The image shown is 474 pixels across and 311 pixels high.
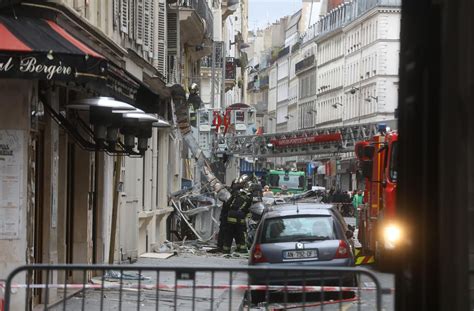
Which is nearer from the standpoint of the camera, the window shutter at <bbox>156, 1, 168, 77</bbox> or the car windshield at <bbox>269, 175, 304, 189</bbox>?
the window shutter at <bbox>156, 1, 168, 77</bbox>

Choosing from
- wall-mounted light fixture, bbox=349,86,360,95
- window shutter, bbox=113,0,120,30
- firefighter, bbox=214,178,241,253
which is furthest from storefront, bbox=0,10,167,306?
wall-mounted light fixture, bbox=349,86,360,95

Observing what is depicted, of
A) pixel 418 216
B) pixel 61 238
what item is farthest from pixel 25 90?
pixel 418 216

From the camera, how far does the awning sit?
10.7 metres

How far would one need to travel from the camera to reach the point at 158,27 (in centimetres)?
2842

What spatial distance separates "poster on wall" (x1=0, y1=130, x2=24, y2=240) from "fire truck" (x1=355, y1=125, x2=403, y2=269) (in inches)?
303

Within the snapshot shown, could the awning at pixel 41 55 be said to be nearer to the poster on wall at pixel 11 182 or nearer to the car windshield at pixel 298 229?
the poster on wall at pixel 11 182

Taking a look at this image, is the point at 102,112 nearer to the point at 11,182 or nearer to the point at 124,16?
the point at 11,182

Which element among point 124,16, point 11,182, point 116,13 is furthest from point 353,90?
point 11,182

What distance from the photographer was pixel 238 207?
25953 millimetres

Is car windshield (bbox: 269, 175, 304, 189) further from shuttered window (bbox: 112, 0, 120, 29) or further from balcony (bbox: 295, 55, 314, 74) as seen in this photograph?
balcony (bbox: 295, 55, 314, 74)

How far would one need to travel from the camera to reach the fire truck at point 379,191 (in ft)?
63.8

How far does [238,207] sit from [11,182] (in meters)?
14.0

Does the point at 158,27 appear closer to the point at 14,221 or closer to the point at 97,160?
the point at 97,160

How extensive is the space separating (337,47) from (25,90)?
4212 inches
